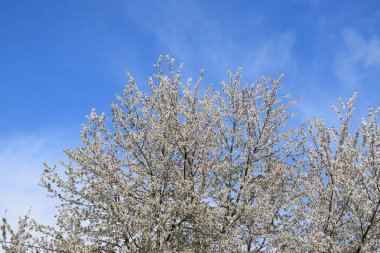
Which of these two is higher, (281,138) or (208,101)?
(208,101)

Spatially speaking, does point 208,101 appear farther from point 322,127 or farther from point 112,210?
point 112,210

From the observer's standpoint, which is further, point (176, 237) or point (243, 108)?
point (243, 108)

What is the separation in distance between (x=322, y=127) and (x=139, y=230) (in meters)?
7.62

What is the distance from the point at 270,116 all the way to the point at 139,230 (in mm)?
7743

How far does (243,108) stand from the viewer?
57.5 feet

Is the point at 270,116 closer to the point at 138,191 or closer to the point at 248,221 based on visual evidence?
the point at 248,221

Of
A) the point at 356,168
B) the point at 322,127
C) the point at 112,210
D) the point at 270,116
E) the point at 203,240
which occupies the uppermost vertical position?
the point at 270,116

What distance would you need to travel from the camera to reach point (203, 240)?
522 inches

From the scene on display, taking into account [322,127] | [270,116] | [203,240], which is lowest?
[203,240]

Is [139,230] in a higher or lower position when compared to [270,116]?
lower

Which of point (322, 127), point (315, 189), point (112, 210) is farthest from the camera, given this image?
point (322, 127)

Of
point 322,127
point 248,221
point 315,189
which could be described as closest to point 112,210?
point 248,221

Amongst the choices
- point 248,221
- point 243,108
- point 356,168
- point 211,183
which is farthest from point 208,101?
point 356,168

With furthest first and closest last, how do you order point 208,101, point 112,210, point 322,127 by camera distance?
1. point 208,101
2. point 322,127
3. point 112,210
